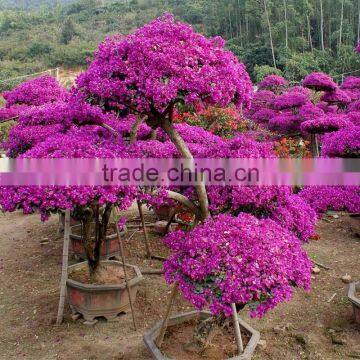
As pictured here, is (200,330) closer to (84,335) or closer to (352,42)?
(84,335)

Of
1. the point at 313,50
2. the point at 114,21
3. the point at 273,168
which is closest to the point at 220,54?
the point at 273,168

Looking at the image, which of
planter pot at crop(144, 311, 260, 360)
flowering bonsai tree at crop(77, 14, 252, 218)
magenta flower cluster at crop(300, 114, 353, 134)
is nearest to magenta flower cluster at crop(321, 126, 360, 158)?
magenta flower cluster at crop(300, 114, 353, 134)

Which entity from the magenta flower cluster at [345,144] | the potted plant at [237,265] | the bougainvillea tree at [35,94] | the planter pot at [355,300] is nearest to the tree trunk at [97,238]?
the potted plant at [237,265]

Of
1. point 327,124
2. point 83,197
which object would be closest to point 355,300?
point 83,197

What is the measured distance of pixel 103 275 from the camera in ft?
15.9

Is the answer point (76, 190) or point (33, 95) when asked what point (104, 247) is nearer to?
point (33, 95)

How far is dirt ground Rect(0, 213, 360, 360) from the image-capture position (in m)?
4.04

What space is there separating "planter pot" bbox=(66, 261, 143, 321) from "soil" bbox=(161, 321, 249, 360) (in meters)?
0.92

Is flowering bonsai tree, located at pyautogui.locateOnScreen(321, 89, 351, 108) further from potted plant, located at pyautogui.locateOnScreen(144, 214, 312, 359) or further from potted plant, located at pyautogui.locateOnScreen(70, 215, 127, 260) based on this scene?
potted plant, located at pyautogui.locateOnScreen(144, 214, 312, 359)

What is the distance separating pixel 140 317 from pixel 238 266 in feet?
7.32

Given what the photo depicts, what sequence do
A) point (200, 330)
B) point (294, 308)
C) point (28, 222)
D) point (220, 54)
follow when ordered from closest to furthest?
point (220, 54), point (200, 330), point (294, 308), point (28, 222)

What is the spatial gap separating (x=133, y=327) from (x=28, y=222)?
4.70m

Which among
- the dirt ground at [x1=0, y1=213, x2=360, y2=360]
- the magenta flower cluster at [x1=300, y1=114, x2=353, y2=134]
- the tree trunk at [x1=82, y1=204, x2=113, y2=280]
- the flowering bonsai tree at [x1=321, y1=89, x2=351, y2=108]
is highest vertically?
the flowering bonsai tree at [x1=321, y1=89, x2=351, y2=108]

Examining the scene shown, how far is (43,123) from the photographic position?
5.19 meters
